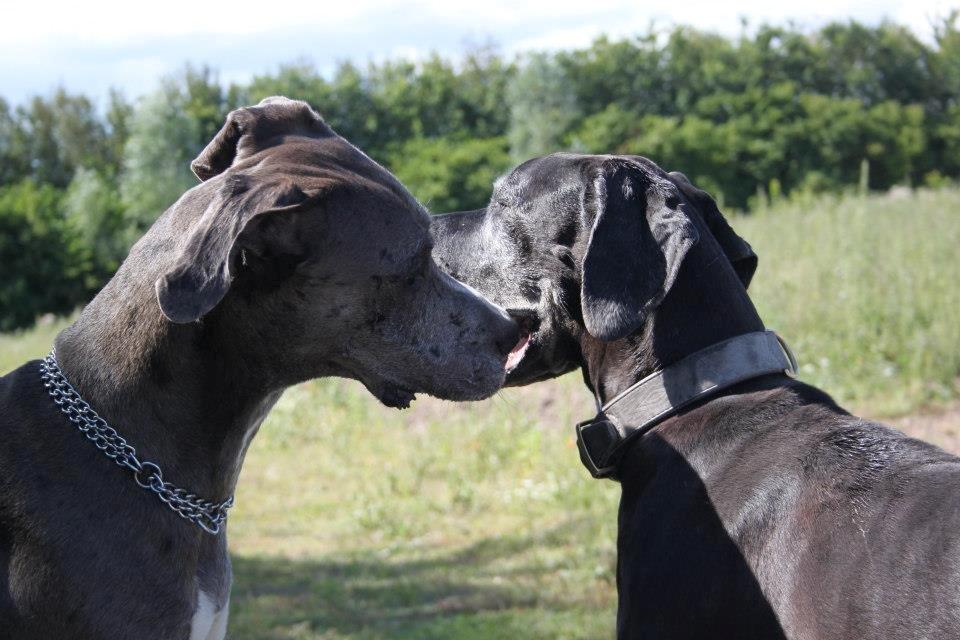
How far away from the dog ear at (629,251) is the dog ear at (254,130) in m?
0.93

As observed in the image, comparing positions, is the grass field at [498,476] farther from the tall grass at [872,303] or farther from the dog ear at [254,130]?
the dog ear at [254,130]

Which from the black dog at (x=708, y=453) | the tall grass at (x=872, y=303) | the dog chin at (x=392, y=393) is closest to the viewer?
the black dog at (x=708, y=453)

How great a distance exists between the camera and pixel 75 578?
2510 mm

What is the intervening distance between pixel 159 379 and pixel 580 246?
1422 millimetres

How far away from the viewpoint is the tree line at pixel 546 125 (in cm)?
2478

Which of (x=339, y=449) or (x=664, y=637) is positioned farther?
(x=339, y=449)

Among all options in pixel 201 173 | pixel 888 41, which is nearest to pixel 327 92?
pixel 888 41

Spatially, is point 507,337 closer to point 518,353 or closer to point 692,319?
point 518,353

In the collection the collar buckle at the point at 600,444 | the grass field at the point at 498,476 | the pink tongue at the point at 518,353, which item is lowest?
the grass field at the point at 498,476

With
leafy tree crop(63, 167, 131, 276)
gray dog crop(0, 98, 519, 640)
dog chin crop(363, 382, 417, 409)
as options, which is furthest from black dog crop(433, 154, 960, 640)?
leafy tree crop(63, 167, 131, 276)

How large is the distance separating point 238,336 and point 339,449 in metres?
7.37

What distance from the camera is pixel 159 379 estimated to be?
2.73 meters

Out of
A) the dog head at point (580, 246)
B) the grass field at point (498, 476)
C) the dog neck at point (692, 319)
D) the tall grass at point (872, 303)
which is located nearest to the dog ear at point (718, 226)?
the dog head at point (580, 246)

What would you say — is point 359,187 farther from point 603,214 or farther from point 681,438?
point 681,438
